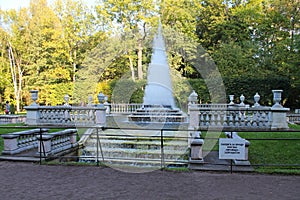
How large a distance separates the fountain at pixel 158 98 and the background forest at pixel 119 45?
11.0 meters

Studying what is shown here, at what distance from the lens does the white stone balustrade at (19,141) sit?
29.2 feet

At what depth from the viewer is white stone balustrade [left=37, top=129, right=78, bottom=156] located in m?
8.82

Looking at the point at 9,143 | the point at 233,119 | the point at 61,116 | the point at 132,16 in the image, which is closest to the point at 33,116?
the point at 61,116

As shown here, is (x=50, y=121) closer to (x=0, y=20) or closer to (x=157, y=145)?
(x=157, y=145)

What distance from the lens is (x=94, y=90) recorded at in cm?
3278

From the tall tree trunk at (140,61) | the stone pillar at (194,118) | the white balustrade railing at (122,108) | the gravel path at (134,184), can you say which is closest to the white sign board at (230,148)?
the gravel path at (134,184)

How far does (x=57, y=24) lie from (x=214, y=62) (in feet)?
66.4

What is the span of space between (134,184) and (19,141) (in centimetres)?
527

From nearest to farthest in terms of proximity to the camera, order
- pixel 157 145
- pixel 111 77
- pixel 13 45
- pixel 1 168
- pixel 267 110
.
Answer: pixel 1 168 → pixel 157 145 → pixel 267 110 → pixel 13 45 → pixel 111 77

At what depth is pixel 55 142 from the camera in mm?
9555

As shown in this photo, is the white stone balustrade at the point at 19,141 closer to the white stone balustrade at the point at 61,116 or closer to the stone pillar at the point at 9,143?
the stone pillar at the point at 9,143

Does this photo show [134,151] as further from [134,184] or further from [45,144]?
[134,184]

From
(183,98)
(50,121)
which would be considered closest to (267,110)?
(50,121)

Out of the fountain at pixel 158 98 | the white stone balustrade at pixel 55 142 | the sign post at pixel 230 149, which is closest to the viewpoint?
the sign post at pixel 230 149
